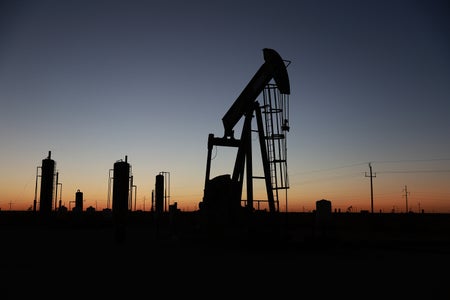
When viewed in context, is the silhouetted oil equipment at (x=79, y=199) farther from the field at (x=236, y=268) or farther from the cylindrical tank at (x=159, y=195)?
the field at (x=236, y=268)

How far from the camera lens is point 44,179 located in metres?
29.5

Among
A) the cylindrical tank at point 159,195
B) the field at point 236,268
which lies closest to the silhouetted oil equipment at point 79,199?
the cylindrical tank at point 159,195

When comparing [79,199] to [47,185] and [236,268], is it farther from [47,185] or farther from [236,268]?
[236,268]

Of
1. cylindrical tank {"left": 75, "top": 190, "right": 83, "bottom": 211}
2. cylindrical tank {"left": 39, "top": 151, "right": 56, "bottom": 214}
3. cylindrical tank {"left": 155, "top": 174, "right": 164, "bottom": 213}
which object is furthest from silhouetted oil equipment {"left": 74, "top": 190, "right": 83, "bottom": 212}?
cylindrical tank {"left": 155, "top": 174, "right": 164, "bottom": 213}

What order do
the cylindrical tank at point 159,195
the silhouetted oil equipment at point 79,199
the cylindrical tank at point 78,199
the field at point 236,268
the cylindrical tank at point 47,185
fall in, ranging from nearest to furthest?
the field at point 236,268 < the cylindrical tank at point 159,195 < the cylindrical tank at point 47,185 < the silhouetted oil equipment at point 79,199 < the cylindrical tank at point 78,199

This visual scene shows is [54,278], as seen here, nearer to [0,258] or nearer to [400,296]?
[0,258]

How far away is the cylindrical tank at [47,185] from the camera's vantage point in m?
29.0

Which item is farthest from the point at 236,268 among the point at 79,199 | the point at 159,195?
the point at 79,199

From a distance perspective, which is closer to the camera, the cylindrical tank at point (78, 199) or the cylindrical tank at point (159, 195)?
the cylindrical tank at point (159, 195)

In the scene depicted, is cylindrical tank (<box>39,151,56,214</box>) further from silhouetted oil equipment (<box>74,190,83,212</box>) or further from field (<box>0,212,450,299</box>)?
field (<box>0,212,450,299</box>)

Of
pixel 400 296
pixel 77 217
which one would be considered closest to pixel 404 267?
pixel 400 296

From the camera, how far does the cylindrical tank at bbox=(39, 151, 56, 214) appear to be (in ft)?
95.2

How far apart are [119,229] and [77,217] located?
58.7 feet

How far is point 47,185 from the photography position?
29094mm
